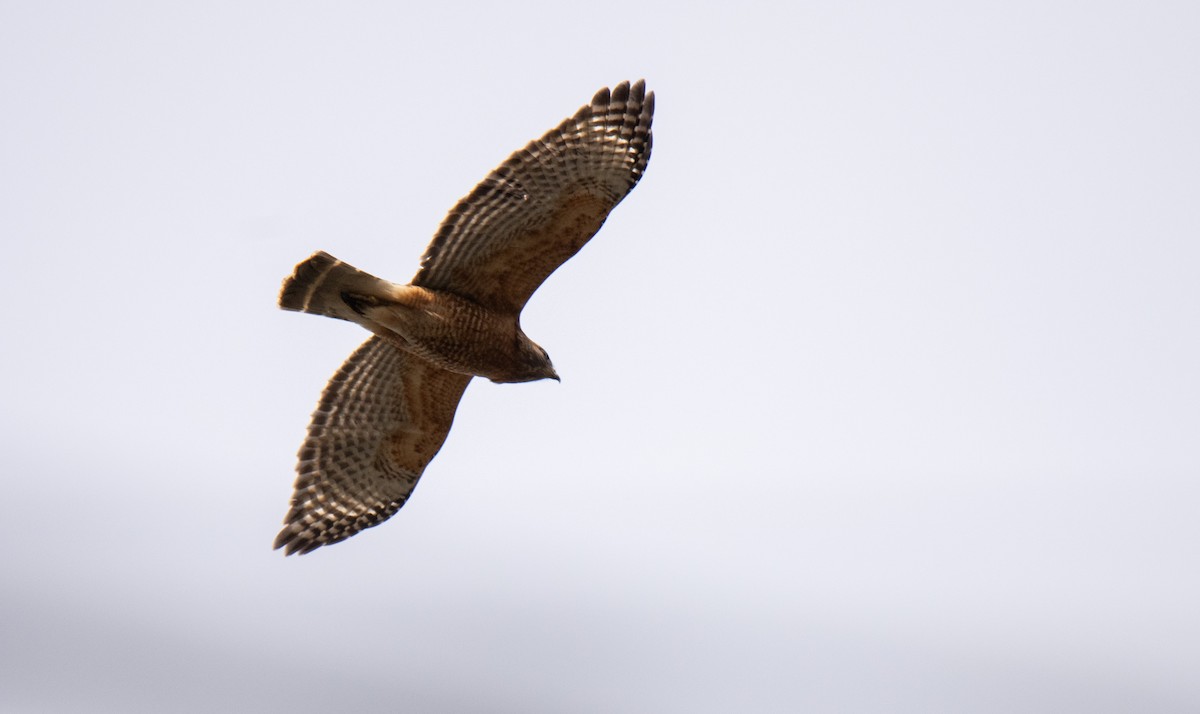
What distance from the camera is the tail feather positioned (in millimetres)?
11469

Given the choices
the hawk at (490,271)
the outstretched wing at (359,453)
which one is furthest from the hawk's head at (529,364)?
the outstretched wing at (359,453)

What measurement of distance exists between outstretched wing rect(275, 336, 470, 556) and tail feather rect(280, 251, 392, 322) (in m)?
1.30

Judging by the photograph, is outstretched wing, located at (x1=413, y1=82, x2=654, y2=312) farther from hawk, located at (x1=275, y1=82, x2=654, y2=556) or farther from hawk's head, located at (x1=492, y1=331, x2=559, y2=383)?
hawk's head, located at (x1=492, y1=331, x2=559, y2=383)

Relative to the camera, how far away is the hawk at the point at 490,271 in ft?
36.7

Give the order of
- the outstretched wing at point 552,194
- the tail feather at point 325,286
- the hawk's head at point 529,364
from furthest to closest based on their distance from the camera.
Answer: the hawk's head at point 529,364 → the tail feather at point 325,286 → the outstretched wing at point 552,194

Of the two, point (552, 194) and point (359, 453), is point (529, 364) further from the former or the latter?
point (359, 453)

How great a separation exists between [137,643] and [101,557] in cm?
2468

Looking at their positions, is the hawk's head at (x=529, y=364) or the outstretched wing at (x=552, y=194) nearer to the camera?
the outstretched wing at (x=552, y=194)

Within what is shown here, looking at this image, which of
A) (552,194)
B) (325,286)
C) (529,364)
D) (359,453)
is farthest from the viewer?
(359,453)

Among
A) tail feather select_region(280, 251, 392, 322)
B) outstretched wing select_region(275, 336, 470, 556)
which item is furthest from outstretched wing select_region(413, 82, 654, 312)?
outstretched wing select_region(275, 336, 470, 556)

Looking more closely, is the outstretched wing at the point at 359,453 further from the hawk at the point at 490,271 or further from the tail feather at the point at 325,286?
the tail feather at the point at 325,286

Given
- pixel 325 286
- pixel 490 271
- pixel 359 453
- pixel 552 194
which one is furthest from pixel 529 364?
pixel 359 453

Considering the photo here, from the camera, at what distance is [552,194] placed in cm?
1120

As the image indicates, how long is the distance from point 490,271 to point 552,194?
81 cm
